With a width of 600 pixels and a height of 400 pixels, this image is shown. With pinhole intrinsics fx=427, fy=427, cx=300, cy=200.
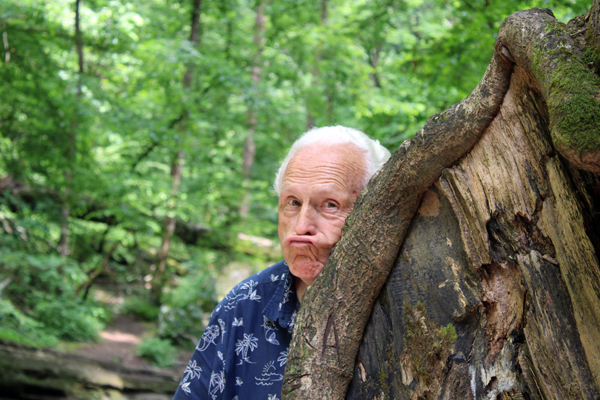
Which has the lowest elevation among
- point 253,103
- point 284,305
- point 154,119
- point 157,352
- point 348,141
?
point 157,352

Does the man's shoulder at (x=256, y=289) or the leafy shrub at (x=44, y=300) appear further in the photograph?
the leafy shrub at (x=44, y=300)

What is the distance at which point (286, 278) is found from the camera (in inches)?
76.7

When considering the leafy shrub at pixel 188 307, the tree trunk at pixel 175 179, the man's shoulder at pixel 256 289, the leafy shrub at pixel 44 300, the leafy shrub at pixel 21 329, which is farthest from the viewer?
the leafy shrub at pixel 188 307

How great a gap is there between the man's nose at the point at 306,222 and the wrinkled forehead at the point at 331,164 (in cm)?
14

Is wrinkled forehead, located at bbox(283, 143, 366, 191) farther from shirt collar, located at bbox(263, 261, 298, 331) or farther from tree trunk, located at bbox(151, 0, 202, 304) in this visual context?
tree trunk, located at bbox(151, 0, 202, 304)

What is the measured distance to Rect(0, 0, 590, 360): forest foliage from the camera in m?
5.96

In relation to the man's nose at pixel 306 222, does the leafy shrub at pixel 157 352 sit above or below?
below

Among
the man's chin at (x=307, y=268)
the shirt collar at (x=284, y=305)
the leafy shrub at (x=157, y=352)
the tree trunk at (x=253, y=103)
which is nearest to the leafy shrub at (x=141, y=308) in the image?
the leafy shrub at (x=157, y=352)

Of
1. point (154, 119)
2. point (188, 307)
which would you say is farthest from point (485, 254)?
point (188, 307)

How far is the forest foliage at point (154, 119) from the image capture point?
5965 mm

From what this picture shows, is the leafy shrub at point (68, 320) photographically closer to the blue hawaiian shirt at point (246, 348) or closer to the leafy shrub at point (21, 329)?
the leafy shrub at point (21, 329)

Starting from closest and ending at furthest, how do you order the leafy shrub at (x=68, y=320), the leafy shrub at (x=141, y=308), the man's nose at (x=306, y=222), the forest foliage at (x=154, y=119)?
the man's nose at (x=306, y=222)
the forest foliage at (x=154, y=119)
the leafy shrub at (x=68, y=320)
the leafy shrub at (x=141, y=308)

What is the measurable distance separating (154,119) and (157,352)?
14.4ft

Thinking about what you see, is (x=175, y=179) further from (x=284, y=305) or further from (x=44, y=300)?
(x=284, y=305)
